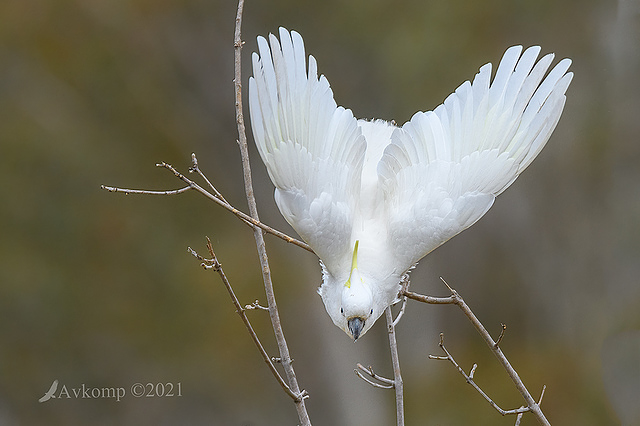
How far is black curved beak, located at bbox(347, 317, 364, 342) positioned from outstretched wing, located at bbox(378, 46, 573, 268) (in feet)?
0.40

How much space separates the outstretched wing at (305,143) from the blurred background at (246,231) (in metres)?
2.18

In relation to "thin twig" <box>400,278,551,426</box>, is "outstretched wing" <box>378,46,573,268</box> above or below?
above

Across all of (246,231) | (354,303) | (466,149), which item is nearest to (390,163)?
(466,149)

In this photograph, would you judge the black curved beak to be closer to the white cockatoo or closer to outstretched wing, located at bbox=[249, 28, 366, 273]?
the white cockatoo

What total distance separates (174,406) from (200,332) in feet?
1.13

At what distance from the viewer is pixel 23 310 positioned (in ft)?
11.4

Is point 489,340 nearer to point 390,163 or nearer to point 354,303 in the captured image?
point 354,303

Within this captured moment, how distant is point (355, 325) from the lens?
1.17m

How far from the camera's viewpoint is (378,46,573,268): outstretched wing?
120 cm

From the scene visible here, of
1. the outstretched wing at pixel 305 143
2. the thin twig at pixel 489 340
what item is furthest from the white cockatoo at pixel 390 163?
the thin twig at pixel 489 340

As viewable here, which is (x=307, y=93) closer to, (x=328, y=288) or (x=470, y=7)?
(x=328, y=288)

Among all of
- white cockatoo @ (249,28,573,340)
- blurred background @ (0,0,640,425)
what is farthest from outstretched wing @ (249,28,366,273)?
blurred background @ (0,0,640,425)

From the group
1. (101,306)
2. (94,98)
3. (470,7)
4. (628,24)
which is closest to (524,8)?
(470,7)

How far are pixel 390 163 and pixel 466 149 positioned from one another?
0.12m
